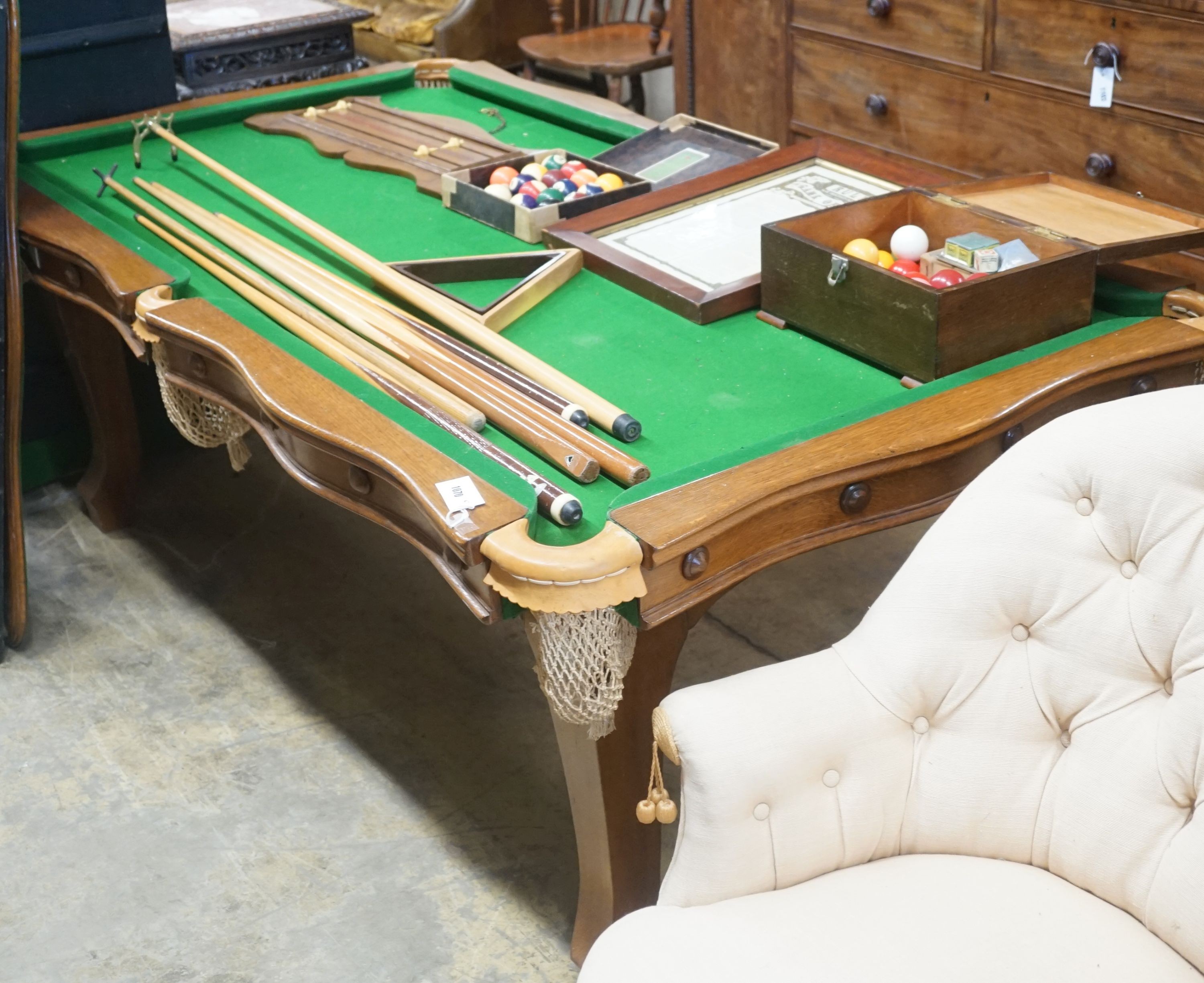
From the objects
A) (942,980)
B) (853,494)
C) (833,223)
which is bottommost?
(942,980)

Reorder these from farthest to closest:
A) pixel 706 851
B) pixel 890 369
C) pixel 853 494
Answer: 1. pixel 890 369
2. pixel 853 494
3. pixel 706 851

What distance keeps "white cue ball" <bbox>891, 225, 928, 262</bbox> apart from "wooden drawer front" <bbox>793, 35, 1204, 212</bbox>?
105cm

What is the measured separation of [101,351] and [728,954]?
225cm

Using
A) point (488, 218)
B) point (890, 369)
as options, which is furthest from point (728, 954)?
point (488, 218)

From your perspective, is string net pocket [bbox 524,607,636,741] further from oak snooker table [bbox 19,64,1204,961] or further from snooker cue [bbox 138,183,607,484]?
snooker cue [bbox 138,183,607,484]

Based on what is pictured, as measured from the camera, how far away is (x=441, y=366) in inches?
78.5

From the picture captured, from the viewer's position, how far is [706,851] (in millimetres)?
1489

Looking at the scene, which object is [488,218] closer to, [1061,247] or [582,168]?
[582,168]

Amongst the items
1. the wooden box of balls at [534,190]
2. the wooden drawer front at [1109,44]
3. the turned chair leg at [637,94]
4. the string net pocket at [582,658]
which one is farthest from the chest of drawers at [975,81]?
the string net pocket at [582,658]

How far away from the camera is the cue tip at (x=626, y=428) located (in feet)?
5.88

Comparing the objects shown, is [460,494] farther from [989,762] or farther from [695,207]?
[695,207]

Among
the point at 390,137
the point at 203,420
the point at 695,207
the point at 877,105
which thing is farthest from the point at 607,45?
the point at 203,420

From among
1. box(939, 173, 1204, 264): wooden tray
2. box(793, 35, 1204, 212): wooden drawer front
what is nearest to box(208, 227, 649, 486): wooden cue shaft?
box(939, 173, 1204, 264): wooden tray

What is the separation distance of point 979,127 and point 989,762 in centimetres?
235
